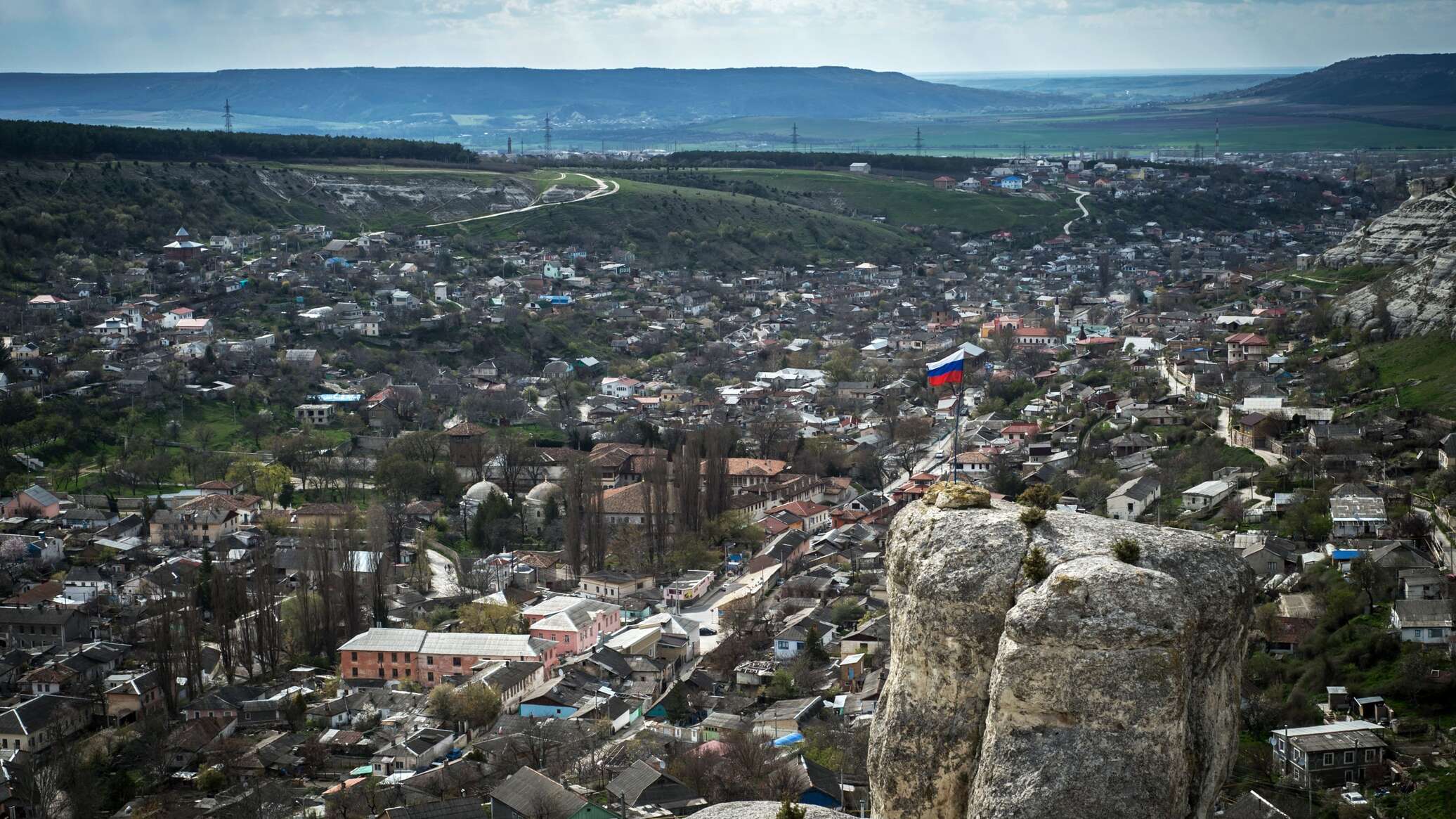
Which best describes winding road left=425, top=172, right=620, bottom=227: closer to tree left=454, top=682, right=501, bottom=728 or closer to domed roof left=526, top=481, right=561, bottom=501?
domed roof left=526, top=481, right=561, bottom=501

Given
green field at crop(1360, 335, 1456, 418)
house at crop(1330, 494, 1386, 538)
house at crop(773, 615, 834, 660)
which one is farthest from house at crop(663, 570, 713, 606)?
green field at crop(1360, 335, 1456, 418)

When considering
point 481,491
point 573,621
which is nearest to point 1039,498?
point 573,621

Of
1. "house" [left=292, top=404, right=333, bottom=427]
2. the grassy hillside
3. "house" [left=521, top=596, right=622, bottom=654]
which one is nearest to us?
"house" [left=521, top=596, right=622, bottom=654]

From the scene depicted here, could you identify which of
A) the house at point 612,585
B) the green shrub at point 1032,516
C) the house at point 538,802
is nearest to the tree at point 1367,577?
the house at point 538,802

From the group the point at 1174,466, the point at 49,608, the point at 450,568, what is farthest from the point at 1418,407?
the point at 49,608

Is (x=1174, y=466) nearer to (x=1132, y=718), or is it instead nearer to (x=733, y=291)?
(x=1132, y=718)

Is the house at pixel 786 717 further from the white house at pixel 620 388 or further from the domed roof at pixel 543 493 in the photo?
the white house at pixel 620 388

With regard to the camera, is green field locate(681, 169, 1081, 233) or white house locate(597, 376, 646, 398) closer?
white house locate(597, 376, 646, 398)
